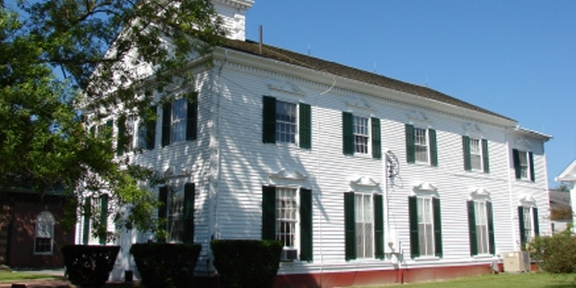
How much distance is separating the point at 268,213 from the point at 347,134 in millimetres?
4604

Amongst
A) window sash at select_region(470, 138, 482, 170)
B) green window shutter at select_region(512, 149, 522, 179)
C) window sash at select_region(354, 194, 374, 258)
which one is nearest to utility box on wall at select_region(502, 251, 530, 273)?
window sash at select_region(470, 138, 482, 170)

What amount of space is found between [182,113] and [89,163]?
6.16 m

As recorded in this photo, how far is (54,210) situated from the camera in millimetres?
32531

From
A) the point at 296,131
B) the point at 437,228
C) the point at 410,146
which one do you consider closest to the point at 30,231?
the point at 296,131

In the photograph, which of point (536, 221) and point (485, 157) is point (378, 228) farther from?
point (536, 221)

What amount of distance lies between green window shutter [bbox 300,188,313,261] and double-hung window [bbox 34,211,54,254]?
747 inches

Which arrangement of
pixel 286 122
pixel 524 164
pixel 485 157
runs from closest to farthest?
pixel 286 122, pixel 485 157, pixel 524 164

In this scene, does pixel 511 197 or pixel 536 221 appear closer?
pixel 511 197

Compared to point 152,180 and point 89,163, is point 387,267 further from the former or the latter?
point 89,163

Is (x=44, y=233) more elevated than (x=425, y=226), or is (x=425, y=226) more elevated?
(x=425, y=226)

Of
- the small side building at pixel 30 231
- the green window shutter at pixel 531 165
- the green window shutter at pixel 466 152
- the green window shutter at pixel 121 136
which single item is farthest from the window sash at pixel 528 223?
the small side building at pixel 30 231

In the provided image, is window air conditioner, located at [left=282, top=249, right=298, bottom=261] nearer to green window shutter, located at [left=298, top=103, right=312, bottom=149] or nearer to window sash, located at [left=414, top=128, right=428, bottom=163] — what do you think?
green window shutter, located at [left=298, top=103, right=312, bottom=149]

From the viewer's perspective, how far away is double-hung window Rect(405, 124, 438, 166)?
22.8m

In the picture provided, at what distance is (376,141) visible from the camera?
848 inches
